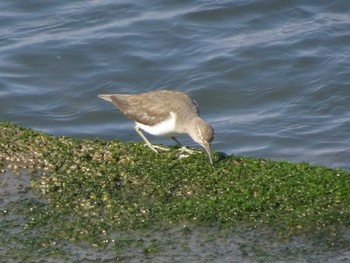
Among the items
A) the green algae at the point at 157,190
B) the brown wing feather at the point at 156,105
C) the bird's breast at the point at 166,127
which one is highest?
the brown wing feather at the point at 156,105

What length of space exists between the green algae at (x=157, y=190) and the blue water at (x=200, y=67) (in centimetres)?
432

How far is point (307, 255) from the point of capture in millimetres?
6121

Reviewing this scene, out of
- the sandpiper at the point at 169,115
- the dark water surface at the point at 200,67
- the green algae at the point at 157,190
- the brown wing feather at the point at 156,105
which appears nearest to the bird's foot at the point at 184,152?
the green algae at the point at 157,190

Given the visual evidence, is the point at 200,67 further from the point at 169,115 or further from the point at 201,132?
the point at 201,132

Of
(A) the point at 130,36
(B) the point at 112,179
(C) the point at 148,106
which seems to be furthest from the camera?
(A) the point at 130,36

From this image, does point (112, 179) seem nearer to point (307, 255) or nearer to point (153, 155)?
point (153, 155)

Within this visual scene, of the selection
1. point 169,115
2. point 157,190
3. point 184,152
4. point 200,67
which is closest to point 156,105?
point 169,115

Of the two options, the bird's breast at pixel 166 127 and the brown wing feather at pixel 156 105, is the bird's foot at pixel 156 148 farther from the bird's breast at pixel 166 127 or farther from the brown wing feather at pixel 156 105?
the brown wing feather at pixel 156 105

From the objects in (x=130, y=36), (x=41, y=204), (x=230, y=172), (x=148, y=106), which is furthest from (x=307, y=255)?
(x=130, y=36)

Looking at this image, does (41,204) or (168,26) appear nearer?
(41,204)

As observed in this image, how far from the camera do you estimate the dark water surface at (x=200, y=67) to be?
1276cm

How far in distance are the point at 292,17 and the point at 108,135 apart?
13.8ft

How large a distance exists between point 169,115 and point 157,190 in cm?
163

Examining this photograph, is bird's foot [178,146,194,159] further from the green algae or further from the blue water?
the blue water
